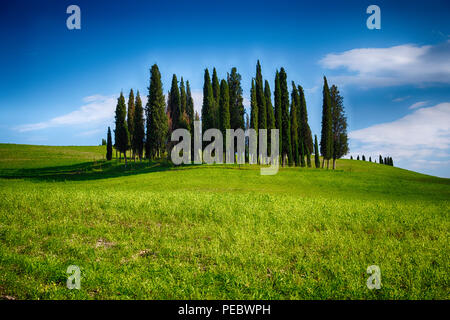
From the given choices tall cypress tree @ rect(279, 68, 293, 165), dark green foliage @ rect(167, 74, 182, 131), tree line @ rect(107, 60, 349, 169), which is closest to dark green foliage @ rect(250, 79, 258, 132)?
tree line @ rect(107, 60, 349, 169)

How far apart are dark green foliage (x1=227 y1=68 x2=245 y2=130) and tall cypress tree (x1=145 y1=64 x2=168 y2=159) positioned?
13.5 metres

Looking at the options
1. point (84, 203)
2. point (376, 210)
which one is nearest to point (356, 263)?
point (376, 210)

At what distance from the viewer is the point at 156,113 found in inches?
1973

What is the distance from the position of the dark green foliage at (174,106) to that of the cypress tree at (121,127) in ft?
32.7

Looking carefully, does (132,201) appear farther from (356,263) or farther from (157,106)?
(157,106)

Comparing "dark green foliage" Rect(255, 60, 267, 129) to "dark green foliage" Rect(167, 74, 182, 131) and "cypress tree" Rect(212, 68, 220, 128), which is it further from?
"dark green foliage" Rect(167, 74, 182, 131)

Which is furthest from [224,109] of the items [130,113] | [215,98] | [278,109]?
[130,113]

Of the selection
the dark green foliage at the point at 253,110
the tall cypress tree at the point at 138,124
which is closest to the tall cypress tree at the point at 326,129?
the dark green foliage at the point at 253,110

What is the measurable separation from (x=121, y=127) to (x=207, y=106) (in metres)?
19.7

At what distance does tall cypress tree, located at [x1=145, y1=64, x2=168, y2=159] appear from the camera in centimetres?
5038

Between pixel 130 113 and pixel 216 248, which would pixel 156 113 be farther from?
pixel 216 248
